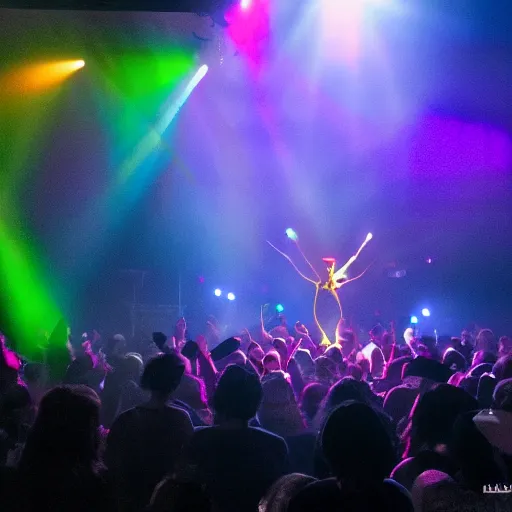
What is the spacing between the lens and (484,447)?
2.03 metres

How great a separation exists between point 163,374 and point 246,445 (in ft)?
2.33

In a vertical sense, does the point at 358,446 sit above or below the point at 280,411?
above

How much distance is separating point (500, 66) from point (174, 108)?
866 cm

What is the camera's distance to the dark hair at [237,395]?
2.79 metres

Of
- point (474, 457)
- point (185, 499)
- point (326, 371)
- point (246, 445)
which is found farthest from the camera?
point (326, 371)

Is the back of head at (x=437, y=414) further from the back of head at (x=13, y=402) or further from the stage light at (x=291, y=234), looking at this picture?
the stage light at (x=291, y=234)

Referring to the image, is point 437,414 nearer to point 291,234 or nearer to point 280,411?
point 280,411

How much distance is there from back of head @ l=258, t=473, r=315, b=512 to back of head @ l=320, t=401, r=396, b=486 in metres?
0.30

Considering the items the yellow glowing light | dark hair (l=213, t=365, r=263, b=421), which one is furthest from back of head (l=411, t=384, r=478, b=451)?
the yellow glowing light

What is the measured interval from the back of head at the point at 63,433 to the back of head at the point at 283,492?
2.39 feet

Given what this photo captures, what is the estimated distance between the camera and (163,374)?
10.3 ft

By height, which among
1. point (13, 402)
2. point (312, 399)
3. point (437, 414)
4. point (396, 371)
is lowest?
point (396, 371)

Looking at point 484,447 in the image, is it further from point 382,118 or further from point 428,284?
point 428,284

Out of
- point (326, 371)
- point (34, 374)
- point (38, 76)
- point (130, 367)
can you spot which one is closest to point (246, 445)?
point (130, 367)
